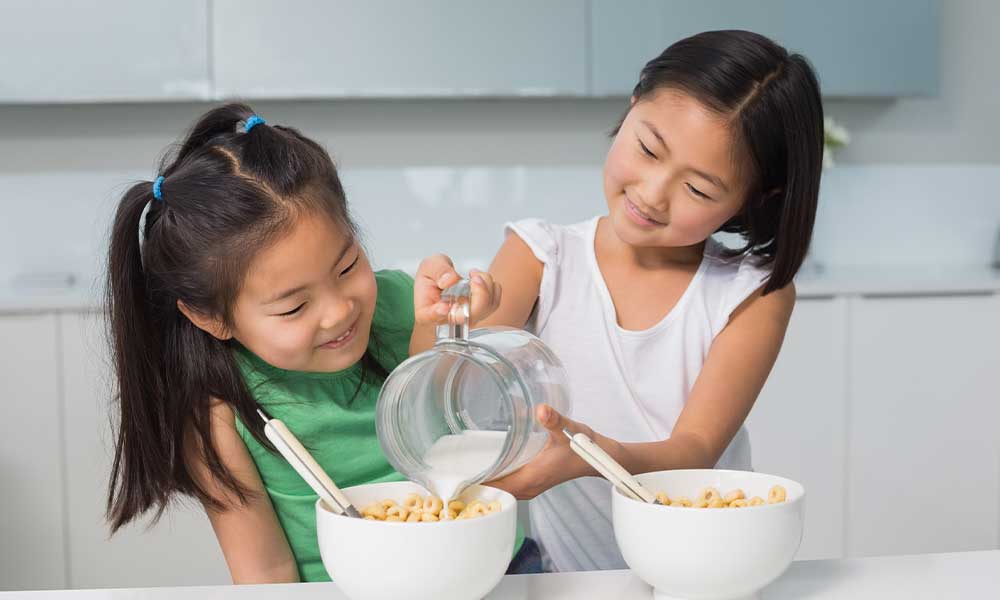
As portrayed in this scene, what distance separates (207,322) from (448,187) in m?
2.10

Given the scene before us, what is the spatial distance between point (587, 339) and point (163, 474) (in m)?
0.57

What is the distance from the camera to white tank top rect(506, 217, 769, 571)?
4.48 feet

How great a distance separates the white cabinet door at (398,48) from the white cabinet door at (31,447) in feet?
2.62

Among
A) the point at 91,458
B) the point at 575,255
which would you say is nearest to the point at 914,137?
the point at 575,255

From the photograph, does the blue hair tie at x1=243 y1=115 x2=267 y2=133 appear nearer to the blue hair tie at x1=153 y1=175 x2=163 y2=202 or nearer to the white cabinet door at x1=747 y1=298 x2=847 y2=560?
the blue hair tie at x1=153 y1=175 x2=163 y2=202

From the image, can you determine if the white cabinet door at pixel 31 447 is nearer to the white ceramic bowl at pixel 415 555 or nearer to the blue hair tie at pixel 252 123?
the blue hair tie at pixel 252 123

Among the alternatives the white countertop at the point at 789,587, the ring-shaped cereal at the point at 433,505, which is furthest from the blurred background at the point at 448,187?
the ring-shaped cereal at the point at 433,505

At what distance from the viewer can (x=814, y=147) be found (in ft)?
4.06

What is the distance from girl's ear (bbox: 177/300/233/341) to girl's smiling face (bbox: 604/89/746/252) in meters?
0.47

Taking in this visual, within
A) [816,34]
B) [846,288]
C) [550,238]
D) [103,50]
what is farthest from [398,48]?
[550,238]

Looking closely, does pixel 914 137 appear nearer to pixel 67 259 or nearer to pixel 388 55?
pixel 388 55

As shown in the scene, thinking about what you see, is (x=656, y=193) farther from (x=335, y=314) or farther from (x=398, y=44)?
(x=398, y=44)

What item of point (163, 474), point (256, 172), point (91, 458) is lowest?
point (91, 458)

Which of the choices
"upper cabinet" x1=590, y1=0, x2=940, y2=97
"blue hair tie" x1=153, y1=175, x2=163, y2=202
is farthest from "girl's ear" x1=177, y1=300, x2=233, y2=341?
"upper cabinet" x1=590, y1=0, x2=940, y2=97
